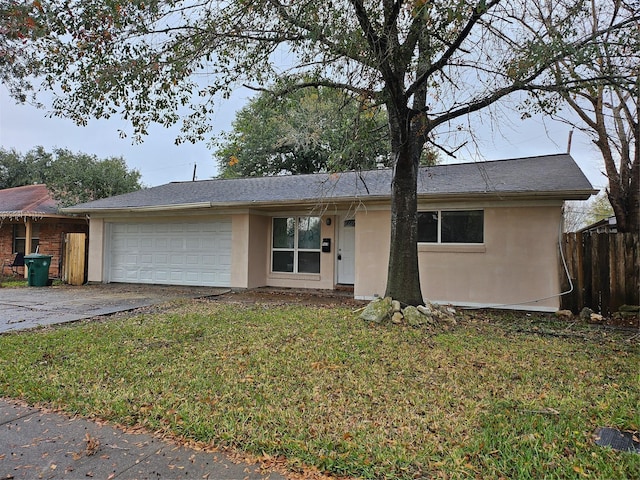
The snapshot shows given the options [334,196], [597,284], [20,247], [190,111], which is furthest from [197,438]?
[20,247]

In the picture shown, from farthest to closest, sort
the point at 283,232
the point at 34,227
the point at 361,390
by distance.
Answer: the point at 34,227 < the point at 283,232 < the point at 361,390

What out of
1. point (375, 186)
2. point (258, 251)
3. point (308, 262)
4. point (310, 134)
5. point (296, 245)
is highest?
point (310, 134)

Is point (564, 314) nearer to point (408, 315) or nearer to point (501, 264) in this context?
point (501, 264)

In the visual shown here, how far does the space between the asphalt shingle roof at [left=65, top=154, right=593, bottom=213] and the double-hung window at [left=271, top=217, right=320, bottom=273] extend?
999mm

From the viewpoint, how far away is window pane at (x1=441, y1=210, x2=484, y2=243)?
8.73 metres

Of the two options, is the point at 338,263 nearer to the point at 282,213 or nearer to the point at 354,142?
the point at 282,213

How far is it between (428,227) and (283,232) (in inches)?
184

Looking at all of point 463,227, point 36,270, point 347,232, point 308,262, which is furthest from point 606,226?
point 36,270

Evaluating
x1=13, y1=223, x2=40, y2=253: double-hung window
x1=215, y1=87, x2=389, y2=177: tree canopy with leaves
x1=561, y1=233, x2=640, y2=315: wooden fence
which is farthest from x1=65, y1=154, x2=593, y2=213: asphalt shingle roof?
x1=13, y1=223, x2=40, y2=253: double-hung window

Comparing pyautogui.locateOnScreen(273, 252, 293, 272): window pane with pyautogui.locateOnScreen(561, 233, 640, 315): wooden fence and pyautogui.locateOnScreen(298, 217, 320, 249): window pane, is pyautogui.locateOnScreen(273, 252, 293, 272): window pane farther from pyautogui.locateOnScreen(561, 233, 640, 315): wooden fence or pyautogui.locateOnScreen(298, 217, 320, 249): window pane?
pyautogui.locateOnScreen(561, 233, 640, 315): wooden fence

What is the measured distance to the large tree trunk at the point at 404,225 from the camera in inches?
281

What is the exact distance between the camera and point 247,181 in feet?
47.0

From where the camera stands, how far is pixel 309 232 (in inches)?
459

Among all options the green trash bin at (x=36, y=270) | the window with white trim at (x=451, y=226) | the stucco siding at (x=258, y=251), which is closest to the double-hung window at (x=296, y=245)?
the stucco siding at (x=258, y=251)
